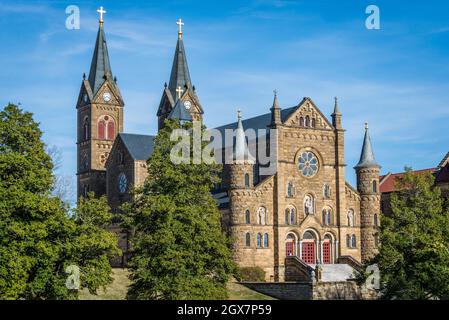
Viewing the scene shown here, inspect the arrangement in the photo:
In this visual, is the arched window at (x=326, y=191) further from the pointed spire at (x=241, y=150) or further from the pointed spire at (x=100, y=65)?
the pointed spire at (x=100, y=65)

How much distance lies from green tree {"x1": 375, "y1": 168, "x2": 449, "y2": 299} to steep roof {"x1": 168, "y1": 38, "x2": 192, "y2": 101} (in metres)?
53.5

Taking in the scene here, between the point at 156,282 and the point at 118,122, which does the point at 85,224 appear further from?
the point at 118,122

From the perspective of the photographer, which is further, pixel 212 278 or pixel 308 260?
pixel 308 260

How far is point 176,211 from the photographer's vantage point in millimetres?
54531

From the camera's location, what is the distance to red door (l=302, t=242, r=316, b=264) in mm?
82062

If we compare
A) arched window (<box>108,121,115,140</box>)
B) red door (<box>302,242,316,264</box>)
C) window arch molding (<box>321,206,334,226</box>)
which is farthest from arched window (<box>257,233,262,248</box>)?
arched window (<box>108,121,115,140</box>)

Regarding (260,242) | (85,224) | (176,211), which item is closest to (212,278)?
(176,211)

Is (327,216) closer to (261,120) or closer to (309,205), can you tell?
(309,205)

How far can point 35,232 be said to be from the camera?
43.2 meters

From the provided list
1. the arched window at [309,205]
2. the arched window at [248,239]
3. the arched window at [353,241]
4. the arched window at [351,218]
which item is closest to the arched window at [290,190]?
the arched window at [309,205]

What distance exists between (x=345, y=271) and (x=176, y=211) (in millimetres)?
27194

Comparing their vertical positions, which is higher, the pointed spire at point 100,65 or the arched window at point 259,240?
the pointed spire at point 100,65

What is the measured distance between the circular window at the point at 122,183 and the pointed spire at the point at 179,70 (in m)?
19.8

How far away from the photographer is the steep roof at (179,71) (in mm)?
110750
